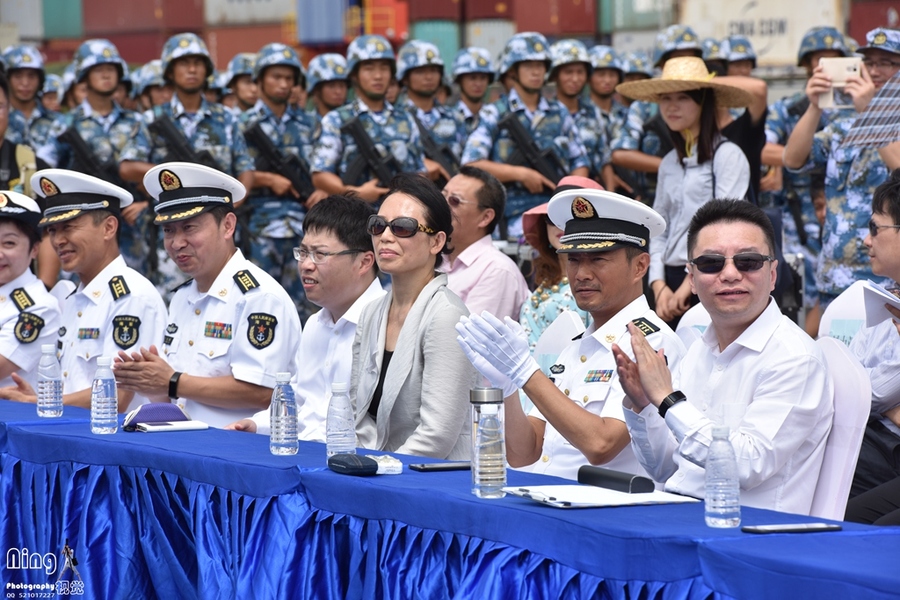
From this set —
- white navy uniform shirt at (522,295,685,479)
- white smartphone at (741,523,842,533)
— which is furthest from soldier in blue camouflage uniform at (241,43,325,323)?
white smartphone at (741,523,842,533)

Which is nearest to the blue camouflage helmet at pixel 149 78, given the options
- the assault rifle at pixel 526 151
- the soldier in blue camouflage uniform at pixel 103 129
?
the soldier in blue camouflage uniform at pixel 103 129

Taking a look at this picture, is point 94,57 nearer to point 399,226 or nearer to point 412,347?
point 399,226

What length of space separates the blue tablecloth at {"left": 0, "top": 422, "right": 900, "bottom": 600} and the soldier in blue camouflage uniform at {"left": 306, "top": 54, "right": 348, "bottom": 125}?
20.3ft

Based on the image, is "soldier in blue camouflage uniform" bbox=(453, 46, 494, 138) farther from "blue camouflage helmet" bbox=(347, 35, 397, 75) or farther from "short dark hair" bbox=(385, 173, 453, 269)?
"short dark hair" bbox=(385, 173, 453, 269)

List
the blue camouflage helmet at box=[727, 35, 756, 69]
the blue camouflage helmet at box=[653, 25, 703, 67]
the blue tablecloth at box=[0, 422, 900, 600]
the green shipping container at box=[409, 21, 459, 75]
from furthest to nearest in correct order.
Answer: the green shipping container at box=[409, 21, 459, 75] → the blue camouflage helmet at box=[727, 35, 756, 69] → the blue camouflage helmet at box=[653, 25, 703, 67] → the blue tablecloth at box=[0, 422, 900, 600]

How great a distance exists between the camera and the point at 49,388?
461 centimetres

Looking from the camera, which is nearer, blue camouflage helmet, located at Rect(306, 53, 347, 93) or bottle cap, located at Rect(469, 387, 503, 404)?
bottle cap, located at Rect(469, 387, 503, 404)

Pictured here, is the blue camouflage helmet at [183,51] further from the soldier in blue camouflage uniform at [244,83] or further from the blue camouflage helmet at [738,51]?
the blue camouflage helmet at [738,51]

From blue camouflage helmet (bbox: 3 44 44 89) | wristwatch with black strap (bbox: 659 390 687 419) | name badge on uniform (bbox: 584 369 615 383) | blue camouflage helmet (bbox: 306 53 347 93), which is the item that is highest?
blue camouflage helmet (bbox: 3 44 44 89)

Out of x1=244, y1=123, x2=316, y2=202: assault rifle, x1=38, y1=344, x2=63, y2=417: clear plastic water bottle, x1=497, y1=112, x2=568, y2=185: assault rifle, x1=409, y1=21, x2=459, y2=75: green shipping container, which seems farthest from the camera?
x1=409, y1=21, x2=459, y2=75: green shipping container

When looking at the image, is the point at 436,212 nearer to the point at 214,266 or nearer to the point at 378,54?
the point at 214,266

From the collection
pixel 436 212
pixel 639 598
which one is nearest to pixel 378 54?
pixel 436 212

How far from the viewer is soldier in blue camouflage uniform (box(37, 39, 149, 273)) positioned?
9.40 m

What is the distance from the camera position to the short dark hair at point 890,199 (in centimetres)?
406
